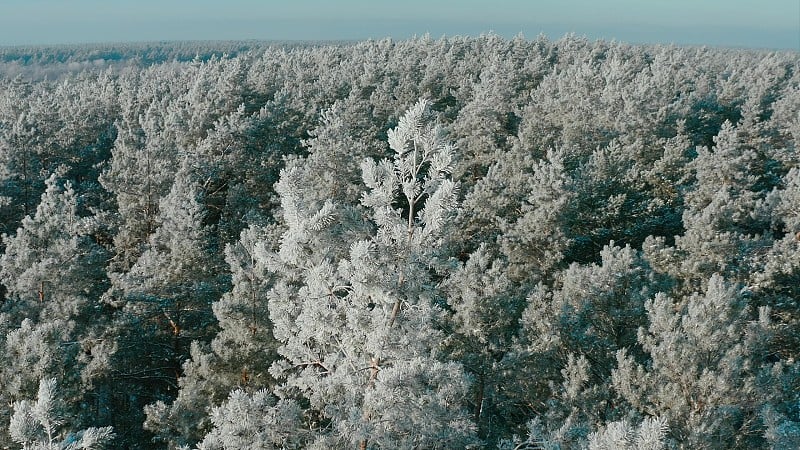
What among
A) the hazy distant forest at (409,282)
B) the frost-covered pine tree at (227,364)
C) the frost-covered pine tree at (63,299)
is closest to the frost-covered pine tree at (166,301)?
the hazy distant forest at (409,282)

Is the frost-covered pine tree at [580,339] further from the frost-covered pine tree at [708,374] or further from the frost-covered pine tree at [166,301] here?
the frost-covered pine tree at [166,301]

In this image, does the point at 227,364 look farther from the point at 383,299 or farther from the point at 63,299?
the point at 383,299

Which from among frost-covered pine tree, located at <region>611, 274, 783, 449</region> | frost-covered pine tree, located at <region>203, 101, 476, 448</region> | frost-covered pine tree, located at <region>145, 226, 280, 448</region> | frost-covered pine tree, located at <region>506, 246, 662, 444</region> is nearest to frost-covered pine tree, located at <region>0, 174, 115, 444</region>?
frost-covered pine tree, located at <region>145, 226, 280, 448</region>

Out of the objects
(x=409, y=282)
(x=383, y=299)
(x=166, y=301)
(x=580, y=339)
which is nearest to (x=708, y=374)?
(x=580, y=339)

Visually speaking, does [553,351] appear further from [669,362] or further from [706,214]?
[706,214]

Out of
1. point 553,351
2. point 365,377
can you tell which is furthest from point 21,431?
point 553,351

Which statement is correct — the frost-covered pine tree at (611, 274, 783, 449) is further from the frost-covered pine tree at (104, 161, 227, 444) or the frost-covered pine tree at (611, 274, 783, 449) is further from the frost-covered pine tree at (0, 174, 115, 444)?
the frost-covered pine tree at (0, 174, 115, 444)
